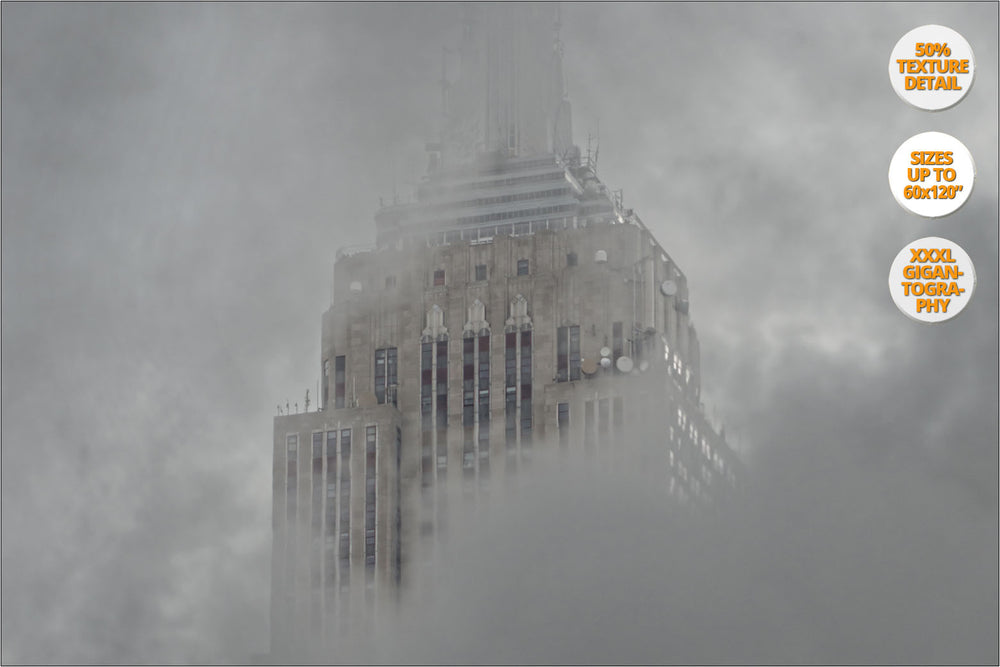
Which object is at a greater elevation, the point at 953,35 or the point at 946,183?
the point at 953,35

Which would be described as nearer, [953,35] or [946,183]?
[946,183]

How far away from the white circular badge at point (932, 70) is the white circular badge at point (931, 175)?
108 inches

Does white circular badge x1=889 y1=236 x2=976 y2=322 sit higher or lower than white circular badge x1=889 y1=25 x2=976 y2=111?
lower

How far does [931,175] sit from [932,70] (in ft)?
30.3

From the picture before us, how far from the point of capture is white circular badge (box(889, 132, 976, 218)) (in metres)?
162

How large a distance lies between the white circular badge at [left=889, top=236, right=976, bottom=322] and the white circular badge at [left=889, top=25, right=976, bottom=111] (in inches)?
416

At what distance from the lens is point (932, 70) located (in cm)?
17038

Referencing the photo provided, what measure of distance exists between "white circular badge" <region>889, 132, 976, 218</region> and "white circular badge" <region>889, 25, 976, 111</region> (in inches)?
108

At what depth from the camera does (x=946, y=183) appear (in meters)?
165

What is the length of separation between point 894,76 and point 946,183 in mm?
9056

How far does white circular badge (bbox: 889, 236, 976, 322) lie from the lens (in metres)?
169

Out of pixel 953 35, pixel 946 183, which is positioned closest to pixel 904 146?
pixel 946 183

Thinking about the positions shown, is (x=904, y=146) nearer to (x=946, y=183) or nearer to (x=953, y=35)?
(x=946, y=183)

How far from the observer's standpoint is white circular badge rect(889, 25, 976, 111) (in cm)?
16650
